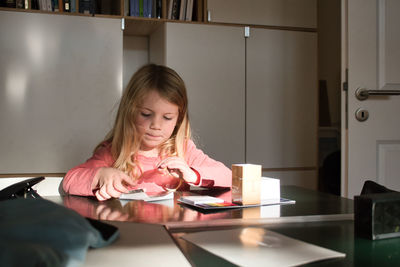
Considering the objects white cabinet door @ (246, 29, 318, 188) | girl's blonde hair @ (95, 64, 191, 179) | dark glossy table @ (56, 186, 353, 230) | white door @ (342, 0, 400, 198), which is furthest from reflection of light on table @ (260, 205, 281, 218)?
white cabinet door @ (246, 29, 318, 188)

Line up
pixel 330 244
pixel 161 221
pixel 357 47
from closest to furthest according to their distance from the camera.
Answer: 1. pixel 330 244
2. pixel 161 221
3. pixel 357 47

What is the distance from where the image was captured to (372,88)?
2213 mm

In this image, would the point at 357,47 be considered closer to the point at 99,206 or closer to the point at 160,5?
the point at 160,5

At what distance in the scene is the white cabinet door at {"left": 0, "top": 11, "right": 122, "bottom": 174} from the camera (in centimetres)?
252

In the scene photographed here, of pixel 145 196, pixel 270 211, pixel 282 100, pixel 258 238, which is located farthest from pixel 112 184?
pixel 282 100

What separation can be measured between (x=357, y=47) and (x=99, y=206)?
1.63 metres

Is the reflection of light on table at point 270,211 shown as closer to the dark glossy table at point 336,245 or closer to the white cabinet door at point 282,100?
the dark glossy table at point 336,245

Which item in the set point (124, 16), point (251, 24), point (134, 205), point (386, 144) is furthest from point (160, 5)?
point (134, 205)

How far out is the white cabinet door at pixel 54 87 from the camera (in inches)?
99.3

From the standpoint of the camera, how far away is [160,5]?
2.79 meters

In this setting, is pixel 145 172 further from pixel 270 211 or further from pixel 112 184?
pixel 270 211

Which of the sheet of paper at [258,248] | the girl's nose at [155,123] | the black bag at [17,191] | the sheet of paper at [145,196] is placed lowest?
the sheet of paper at [145,196]

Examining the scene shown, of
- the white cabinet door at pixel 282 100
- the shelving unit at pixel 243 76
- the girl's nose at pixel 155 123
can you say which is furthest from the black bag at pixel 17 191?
the white cabinet door at pixel 282 100

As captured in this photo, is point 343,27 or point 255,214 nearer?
point 255,214
